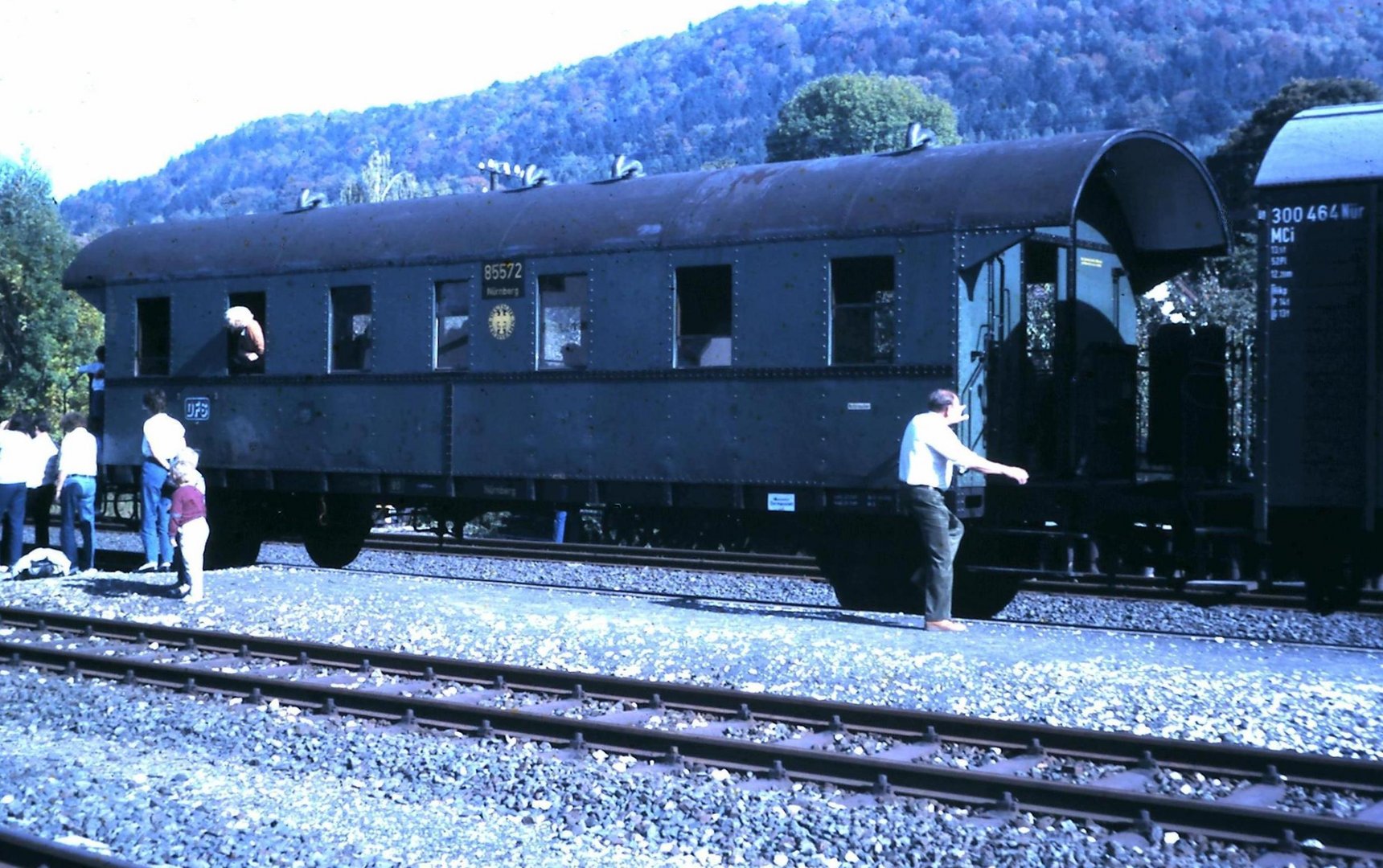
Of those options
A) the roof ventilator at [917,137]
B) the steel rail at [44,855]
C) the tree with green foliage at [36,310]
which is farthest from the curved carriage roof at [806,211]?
the tree with green foliage at [36,310]

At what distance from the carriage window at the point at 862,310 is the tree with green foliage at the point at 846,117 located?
309ft

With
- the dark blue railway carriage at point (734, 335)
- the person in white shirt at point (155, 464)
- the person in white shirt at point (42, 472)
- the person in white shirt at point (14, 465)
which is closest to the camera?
the dark blue railway carriage at point (734, 335)

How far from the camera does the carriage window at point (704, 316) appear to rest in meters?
12.1

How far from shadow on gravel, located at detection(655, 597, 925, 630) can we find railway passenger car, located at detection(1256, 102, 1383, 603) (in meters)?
2.81

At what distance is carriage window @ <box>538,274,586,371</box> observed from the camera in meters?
12.9

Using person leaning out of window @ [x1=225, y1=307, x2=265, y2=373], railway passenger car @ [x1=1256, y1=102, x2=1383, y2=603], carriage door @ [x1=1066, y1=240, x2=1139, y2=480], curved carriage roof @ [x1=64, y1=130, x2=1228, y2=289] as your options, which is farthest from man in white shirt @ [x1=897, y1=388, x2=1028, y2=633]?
person leaning out of window @ [x1=225, y1=307, x2=265, y2=373]

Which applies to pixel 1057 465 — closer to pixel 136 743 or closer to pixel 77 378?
pixel 136 743

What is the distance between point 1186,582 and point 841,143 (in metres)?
101

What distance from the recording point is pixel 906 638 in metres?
10.3

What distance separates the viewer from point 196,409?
15555 mm

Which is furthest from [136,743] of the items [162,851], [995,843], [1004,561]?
[1004,561]

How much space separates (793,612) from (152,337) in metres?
8.30

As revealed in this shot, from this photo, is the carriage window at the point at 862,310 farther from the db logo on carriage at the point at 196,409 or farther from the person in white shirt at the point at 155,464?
the db logo on carriage at the point at 196,409

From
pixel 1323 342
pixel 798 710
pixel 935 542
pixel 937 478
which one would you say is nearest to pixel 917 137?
pixel 937 478
